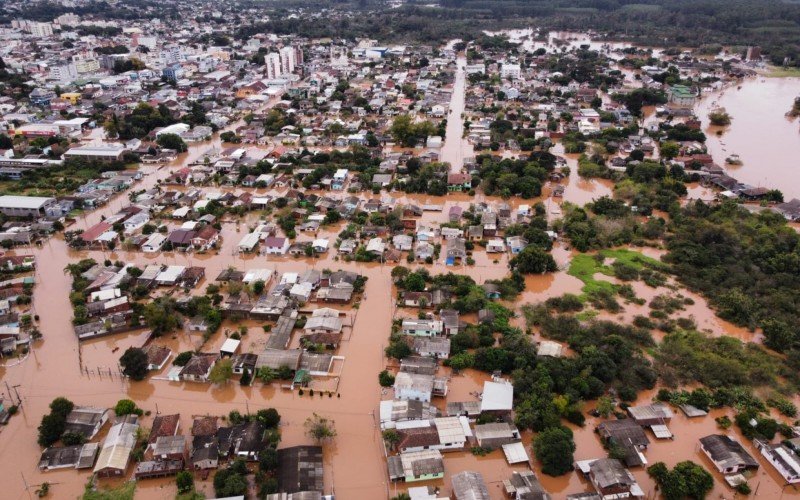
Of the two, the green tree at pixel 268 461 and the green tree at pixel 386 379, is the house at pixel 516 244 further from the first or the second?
the green tree at pixel 268 461

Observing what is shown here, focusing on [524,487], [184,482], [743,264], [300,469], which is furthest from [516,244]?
[184,482]

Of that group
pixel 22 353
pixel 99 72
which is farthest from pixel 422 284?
pixel 99 72

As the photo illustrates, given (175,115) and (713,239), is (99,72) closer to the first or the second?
(175,115)

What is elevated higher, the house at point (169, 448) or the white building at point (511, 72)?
the white building at point (511, 72)

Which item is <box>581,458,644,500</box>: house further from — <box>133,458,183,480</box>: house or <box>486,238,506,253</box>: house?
<box>486,238,506,253</box>: house

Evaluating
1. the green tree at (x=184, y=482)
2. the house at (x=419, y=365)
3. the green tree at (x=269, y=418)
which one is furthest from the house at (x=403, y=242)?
the green tree at (x=184, y=482)
